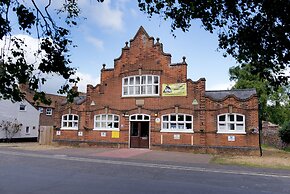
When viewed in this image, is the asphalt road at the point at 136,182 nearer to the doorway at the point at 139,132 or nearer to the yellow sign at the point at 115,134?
the doorway at the point at 139,132

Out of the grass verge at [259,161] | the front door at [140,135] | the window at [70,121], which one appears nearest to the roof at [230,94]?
the grass verge at [259,161]

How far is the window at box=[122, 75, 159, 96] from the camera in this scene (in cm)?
2600

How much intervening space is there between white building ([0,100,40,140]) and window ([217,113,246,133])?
24.8m

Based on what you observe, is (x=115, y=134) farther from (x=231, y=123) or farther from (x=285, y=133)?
(x=285, y=133)

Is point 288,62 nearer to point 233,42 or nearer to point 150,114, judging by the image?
point 233,42

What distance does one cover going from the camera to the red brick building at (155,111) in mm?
22828

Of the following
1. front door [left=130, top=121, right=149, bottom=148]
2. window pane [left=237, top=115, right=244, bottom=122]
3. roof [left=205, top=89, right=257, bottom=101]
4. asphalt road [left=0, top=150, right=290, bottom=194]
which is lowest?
asphalt road [left=0, top=150, right=290, bottom=194]

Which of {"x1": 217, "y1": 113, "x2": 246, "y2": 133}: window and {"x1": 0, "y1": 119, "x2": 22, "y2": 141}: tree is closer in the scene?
{"x1": 217, "y1": 113, "x2": 246, "y2": 133}: window

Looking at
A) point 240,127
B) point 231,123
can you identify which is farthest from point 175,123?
point 240,127

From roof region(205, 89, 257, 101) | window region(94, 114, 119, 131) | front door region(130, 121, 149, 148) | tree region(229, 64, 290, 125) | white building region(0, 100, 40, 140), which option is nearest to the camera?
roof region(205, 89, 257, 101)

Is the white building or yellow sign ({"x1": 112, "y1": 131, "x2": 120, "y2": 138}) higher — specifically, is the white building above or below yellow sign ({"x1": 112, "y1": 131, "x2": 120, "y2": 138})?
above

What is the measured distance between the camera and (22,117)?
37.2 meters

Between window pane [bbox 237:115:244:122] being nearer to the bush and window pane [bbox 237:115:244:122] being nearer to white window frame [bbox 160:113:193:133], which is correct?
white window frame [bbox 160:113:193:133]

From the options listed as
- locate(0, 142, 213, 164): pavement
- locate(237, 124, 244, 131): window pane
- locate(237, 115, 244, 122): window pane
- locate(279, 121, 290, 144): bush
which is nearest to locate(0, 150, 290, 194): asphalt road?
locate(0, 142, 213, 164): pavement
